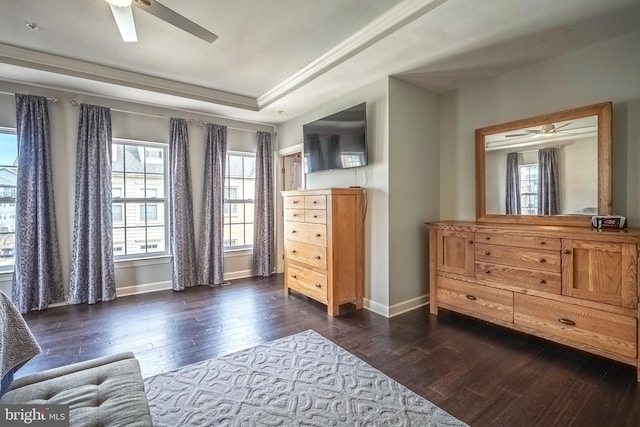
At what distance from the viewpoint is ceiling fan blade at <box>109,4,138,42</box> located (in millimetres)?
1942

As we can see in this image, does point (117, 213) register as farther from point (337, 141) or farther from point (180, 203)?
point (337, 141)

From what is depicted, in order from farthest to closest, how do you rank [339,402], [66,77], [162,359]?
[66,77], [162,359], [339,402]

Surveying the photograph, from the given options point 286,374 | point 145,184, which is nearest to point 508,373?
point 286,374

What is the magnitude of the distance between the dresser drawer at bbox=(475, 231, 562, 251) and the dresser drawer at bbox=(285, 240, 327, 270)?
160 cm

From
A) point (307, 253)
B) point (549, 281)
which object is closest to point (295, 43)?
point (307, 253)

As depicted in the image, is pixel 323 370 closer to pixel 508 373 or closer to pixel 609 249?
pixel 508 373

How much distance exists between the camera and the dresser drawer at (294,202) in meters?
3.93

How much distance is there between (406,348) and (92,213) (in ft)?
12.8

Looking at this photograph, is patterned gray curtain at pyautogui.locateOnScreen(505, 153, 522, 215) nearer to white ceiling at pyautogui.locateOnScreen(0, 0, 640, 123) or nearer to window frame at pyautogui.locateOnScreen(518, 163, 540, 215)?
window frame at pyautogui.locateOnScreen(518, 163, 540, 215)

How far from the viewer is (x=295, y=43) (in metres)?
2.95

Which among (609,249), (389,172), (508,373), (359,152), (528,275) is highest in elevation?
(359,152)

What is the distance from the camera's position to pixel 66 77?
3.36 meters

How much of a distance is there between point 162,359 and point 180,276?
6.90ft

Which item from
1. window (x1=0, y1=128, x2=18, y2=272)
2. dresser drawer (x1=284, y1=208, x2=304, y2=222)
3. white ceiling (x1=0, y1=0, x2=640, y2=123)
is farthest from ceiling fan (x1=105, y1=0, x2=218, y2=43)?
window (x1=0, y1=128, x2=18, y2=272)
